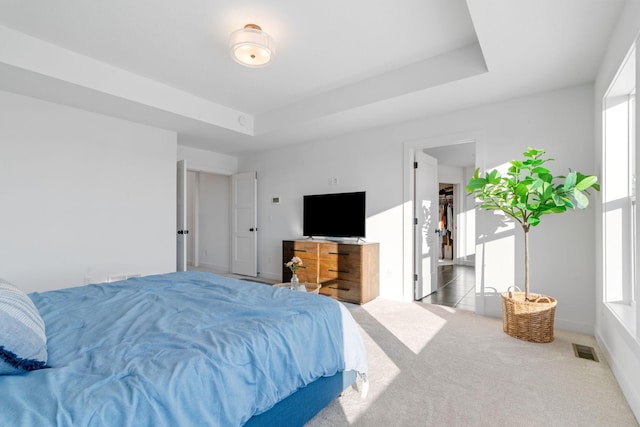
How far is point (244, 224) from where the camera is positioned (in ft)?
20.1

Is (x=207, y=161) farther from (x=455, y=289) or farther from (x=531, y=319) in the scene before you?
(x=531, y=319)

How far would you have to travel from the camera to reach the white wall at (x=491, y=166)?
3.07 metres

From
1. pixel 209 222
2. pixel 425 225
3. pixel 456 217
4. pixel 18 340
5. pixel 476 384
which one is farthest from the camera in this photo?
pixel 456 217

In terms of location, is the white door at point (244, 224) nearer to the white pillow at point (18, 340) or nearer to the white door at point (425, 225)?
the white door at point (425, 225)

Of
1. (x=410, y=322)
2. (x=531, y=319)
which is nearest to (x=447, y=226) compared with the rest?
(x=410, y=322)

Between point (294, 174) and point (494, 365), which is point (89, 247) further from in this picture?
point (494, 365)

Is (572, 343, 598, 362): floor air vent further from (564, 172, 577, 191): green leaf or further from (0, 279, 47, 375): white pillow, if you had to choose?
(0, 279, 47, 375): white pillow

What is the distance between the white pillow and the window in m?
3.47

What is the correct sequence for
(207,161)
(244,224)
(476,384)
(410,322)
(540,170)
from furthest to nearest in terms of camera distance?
(244,224) → (207,161) → (410,322) → (540,170) → (476,384)

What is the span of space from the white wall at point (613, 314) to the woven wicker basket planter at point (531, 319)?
0.36 m

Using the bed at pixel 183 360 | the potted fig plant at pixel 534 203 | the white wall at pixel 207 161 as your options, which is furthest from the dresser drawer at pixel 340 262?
the white wall at pixel 207 161

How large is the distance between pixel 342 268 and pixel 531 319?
215 centimetres

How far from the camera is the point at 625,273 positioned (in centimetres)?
243

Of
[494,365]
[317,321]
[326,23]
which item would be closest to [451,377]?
[494,365]
